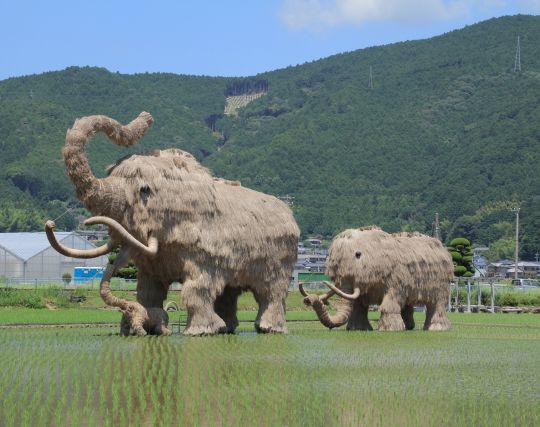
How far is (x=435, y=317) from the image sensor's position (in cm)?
2292

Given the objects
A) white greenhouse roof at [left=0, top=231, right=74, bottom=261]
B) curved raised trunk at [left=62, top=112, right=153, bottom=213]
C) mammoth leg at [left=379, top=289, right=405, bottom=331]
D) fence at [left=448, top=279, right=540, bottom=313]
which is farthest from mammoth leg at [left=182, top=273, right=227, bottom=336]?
white greenhouse roof at [left=0, top=231, right=74, bottom=261]

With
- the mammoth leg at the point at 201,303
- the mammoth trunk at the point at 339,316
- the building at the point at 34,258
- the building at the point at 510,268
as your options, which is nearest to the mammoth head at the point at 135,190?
the mammoth leg at the point at 201,303

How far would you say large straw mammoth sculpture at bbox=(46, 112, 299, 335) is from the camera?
1714cm

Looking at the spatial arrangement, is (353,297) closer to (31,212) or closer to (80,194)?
(80,194)

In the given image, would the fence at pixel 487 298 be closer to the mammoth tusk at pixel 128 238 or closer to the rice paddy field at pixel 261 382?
the rice paddy field at pixel 261 382

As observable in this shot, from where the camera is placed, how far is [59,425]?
8.59 meters

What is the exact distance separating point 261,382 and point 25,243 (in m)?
51.4

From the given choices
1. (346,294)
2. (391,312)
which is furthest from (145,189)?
(391,312)

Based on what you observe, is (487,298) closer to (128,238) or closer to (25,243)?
(128,238)

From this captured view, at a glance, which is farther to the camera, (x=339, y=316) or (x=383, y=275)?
(x=339, y=316)

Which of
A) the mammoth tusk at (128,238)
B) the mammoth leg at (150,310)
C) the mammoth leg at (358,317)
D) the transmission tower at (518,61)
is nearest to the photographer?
the mammoth tusk at (128,238)

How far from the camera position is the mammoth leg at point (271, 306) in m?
19.3

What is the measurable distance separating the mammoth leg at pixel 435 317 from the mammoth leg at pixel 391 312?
119 cm

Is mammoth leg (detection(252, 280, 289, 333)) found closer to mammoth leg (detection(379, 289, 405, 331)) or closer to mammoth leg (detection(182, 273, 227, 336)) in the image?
mammoth leg (detection(182, 273, 227, 336))
